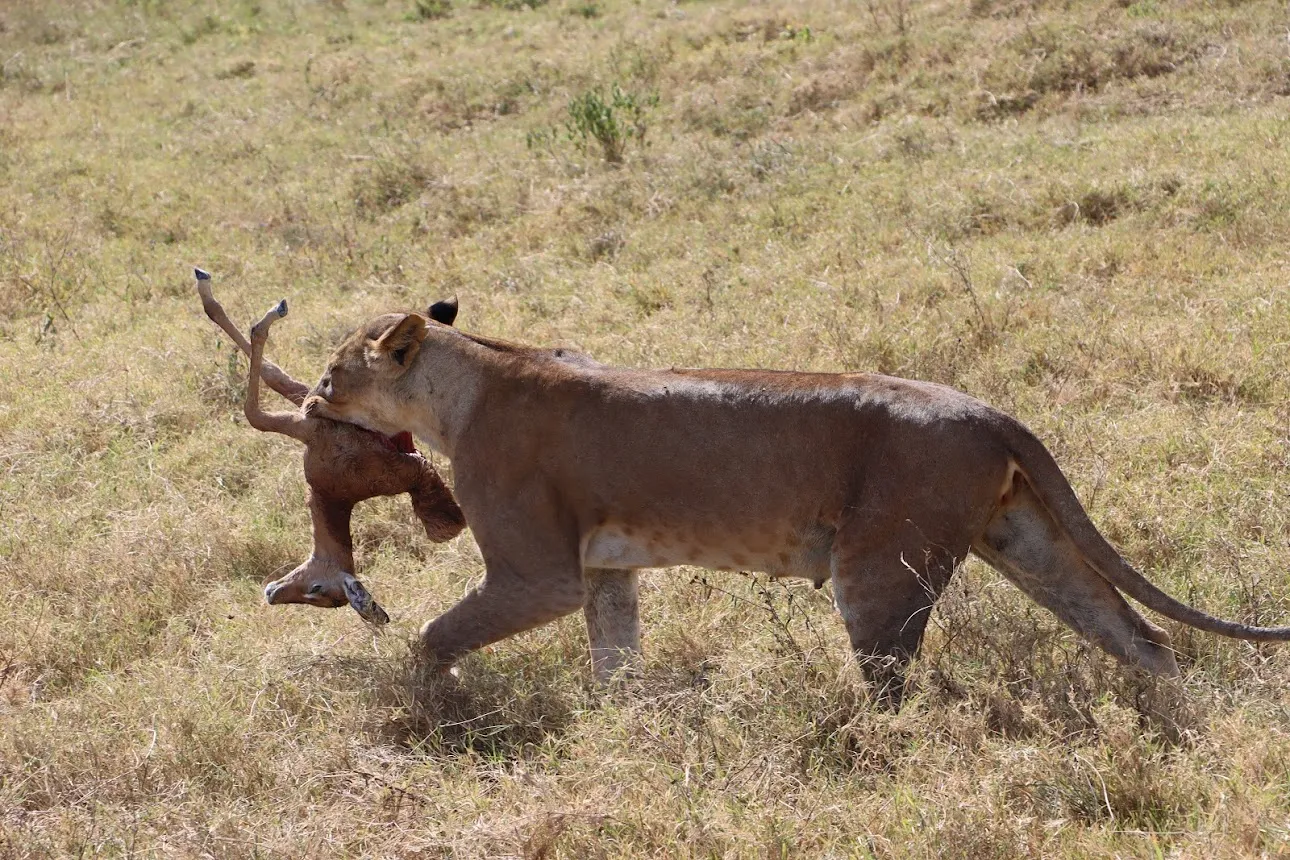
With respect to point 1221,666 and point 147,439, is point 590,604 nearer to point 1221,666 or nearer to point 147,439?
point 1221,666

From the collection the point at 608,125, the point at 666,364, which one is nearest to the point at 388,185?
the point at 608,125

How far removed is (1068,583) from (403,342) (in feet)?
8.83

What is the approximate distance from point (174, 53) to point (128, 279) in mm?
9599

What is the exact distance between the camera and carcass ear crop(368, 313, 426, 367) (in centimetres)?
558

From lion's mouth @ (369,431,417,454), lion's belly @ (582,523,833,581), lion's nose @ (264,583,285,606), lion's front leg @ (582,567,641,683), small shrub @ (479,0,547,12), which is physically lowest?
small shrub @ (479,0,547,12)

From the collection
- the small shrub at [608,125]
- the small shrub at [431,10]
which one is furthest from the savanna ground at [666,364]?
the small shrub at [431,10]

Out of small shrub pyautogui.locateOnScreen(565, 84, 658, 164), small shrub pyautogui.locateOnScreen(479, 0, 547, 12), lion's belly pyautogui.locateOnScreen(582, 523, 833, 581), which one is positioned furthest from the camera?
small shrub pyautogui.locateOnScreen(479, 0, 547, 12)

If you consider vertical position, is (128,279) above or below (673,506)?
below

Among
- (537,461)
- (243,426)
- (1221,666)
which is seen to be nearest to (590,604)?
(537,461)

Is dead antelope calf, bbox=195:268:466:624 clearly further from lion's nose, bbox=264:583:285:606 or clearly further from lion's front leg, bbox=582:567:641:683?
lion's front leg, bbox=582:567:641:683

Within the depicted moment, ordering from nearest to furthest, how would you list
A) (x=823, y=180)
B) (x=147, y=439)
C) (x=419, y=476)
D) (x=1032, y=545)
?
(x=1032, y=545), (x=419, y=476), (x=147, y=439), (x=823, y=180)

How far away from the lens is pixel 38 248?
11.7 metres

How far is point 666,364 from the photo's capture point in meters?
8.23

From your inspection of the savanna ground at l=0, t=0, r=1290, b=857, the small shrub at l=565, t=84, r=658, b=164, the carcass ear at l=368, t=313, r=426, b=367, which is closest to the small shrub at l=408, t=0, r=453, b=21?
the savanna ground at l=0, t=0, r=1290, b=857
